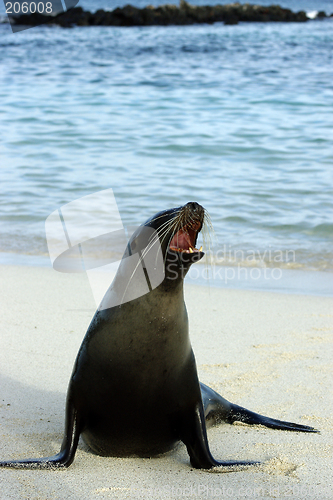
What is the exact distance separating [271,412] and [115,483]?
111 centimetres

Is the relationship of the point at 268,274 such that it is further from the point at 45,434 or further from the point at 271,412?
the point at 45,434

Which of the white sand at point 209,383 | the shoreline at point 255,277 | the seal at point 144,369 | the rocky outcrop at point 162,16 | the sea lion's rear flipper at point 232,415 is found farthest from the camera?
the rocky outcrop at point 162,16

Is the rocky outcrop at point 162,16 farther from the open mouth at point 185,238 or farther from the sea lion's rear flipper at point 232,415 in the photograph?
the open mouth at point 185,238

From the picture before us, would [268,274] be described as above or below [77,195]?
below

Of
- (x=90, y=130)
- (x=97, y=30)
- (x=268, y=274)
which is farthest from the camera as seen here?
(x=97, y=30)

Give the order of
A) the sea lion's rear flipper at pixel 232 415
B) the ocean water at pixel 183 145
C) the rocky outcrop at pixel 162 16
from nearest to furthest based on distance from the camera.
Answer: the sea lion's rear flipper at pixel 232 415 → the ocean water at pixel 183 145 → the rocky outcrop at pixel 162 16

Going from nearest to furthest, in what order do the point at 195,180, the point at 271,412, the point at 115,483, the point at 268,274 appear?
1. the point at 115,483
2. the point at 271,412
3. the point at 268,274
4. the point at 195,180

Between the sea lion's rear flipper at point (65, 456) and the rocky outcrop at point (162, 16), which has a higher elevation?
the rocky outcrop at point (162, 16)

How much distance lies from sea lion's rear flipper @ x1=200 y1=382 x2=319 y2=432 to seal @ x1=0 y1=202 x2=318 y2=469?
44cm

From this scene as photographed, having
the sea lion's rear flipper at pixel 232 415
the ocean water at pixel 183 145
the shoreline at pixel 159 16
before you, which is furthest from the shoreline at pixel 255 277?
the shoreline at pixel 159 16

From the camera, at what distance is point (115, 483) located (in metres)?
2.41

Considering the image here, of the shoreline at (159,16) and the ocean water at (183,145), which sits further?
the shoreline at (159,16)

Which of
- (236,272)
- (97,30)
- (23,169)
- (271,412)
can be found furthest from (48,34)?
(271,412)

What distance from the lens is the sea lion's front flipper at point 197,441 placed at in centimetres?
252
